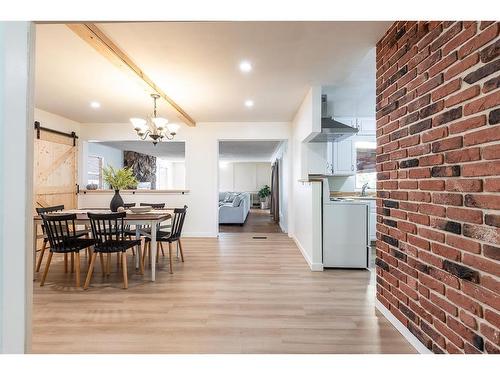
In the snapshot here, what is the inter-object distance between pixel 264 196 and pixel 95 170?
273 inches

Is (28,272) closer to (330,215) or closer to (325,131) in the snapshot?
(330,215)

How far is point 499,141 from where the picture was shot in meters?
1.24

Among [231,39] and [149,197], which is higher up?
[231,39]

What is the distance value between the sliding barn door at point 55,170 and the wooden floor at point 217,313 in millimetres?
2016

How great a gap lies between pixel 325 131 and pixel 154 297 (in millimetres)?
2839

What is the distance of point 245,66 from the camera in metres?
3.12

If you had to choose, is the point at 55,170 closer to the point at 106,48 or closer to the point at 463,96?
the point at 106,48

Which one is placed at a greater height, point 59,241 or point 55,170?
point 55,170

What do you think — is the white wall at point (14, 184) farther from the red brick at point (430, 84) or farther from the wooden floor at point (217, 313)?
the red brick at point (430, 84)

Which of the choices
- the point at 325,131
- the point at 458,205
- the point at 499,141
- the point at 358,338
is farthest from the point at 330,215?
the point at 499,141

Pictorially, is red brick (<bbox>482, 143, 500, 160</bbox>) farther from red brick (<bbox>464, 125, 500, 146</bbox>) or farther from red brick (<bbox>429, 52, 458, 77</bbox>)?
red brick (<bbox>429, 52, 458, 77</bbox>)

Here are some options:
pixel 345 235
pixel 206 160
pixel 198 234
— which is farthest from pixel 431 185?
pixel 198 234

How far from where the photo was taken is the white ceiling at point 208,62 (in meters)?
2.39

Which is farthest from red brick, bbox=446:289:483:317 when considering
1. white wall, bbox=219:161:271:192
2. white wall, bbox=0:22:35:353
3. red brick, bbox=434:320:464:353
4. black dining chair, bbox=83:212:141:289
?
white wall, bbox=219:161:271:192
